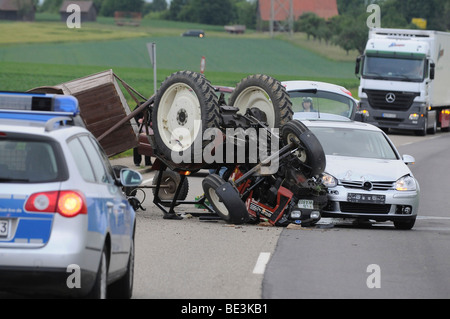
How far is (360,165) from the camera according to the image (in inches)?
635

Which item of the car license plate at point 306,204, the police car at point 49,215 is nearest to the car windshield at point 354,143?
the car license plate at point 306,204

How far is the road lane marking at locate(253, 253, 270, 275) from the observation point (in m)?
11.1

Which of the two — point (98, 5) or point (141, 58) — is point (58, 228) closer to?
point (141, 58)

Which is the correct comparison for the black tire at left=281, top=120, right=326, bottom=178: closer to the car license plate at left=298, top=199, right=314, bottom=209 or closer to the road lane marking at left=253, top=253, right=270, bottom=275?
the car license plate at left=298, top=199, right=314, bottom=209

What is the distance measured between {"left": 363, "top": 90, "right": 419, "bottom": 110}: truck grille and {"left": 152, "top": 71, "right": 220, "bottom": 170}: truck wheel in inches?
1113

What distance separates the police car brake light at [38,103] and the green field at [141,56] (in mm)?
63368

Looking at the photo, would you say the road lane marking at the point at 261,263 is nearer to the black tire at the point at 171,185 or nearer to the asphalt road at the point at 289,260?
the asphalt road at the point at 289,260

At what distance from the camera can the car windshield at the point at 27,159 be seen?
7.75 meters

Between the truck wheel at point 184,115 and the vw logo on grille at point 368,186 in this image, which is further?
the truck wheel at point 184,115

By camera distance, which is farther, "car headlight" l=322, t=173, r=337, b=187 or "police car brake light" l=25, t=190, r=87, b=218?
"car headlight" l=322, t=173, r=337, b=187

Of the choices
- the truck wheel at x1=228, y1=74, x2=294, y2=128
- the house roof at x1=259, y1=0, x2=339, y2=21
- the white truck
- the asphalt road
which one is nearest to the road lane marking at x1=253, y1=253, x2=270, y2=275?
the asphalt road

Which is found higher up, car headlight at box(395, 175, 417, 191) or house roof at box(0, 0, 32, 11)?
car headlight at box(395, 175, 417, 191)

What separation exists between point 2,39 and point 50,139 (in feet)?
336

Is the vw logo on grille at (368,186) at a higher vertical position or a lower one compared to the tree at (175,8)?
higher
